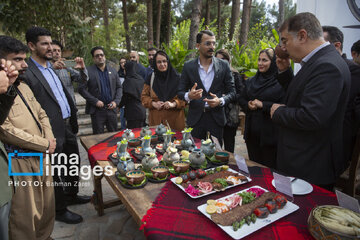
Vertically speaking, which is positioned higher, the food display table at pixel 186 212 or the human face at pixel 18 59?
the human face at pixel 18 59

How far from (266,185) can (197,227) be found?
2.04 ft

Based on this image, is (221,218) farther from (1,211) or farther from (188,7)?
(188,7)

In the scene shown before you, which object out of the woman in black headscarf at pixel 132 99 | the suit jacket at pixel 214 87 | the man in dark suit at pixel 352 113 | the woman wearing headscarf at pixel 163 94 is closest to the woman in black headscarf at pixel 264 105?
the suit jacket at pixel 214 87

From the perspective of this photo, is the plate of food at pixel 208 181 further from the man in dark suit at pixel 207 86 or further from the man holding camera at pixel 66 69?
the man holding camera at pixel 66 69

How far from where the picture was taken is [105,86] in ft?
12.9

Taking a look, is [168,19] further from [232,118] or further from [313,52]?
[313,52]

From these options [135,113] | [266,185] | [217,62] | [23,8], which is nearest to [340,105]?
[266,185]

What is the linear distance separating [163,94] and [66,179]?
1.67 m

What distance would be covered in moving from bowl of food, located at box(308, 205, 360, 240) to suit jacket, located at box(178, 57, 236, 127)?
1.88 metres

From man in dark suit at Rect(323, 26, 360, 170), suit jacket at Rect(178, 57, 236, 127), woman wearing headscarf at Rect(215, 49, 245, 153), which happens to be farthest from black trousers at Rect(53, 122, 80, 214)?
man in dark suit at Rect(323, 26, 360, 170)

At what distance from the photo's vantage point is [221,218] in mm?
1148

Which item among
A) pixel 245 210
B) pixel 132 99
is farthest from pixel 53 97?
pixel 245 210

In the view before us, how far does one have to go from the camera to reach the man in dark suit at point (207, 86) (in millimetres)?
2830

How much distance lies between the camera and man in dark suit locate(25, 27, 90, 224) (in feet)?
7.54
